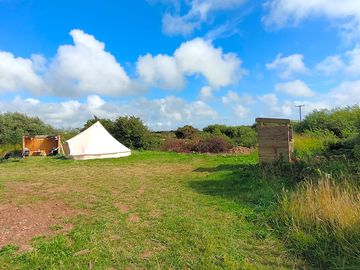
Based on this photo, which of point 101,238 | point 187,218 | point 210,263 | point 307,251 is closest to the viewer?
point 210,263

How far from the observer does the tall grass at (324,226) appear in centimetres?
337

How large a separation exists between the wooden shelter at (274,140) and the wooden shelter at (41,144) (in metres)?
12.9

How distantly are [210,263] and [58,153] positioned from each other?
54.5ft

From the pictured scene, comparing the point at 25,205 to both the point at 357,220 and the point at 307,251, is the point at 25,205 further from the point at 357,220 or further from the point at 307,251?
the point at 357,220

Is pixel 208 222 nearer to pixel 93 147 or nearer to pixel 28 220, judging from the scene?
pixel 28 220

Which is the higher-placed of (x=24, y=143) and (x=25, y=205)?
(x=24, y=143)

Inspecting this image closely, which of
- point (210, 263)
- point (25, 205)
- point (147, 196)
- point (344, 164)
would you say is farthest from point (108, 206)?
point (344, 164)

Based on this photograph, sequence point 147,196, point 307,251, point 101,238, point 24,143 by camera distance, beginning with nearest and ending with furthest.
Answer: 1. point 307,251
2. point 101,238
3. point 147,196
4. point 24,143

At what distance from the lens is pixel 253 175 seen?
8.16 meters

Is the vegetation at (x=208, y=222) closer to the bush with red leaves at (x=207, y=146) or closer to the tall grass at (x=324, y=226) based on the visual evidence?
the tall grass at (x=324, y=226)

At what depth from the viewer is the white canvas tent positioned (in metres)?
15.3

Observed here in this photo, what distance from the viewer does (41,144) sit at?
18891 mm

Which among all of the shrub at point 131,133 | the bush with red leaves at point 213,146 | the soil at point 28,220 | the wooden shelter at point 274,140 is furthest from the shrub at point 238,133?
the soil at point 28,220

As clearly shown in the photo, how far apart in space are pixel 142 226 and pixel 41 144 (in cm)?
1628
